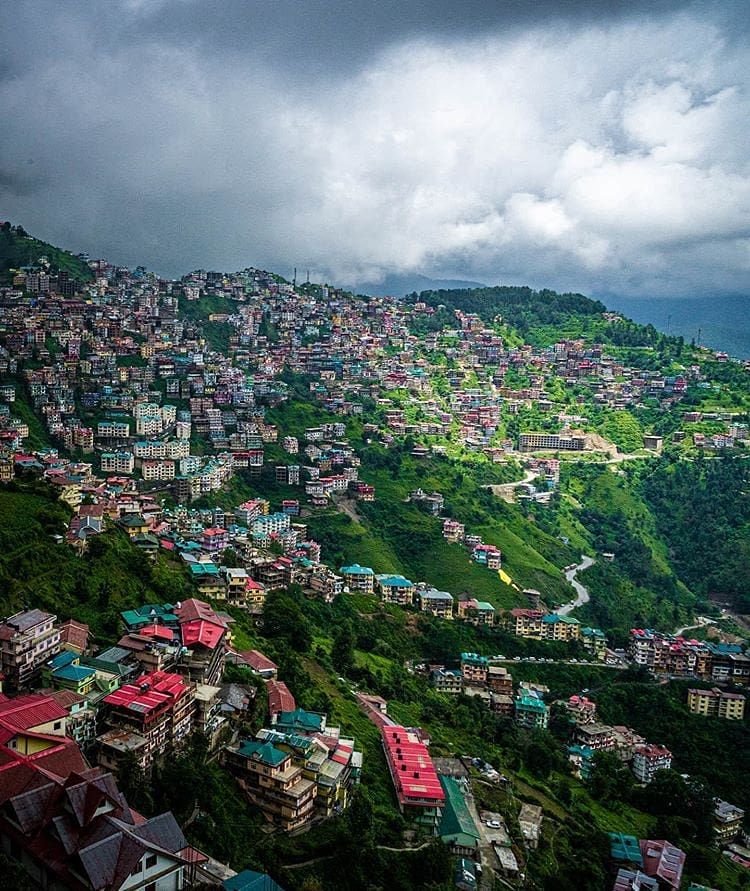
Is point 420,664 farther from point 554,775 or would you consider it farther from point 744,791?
point 744,791

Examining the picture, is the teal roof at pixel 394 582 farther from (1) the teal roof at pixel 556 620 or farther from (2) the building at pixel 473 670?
(1) the teal roof at pixel 556 620

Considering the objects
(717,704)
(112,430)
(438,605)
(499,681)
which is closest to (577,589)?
(438,605)

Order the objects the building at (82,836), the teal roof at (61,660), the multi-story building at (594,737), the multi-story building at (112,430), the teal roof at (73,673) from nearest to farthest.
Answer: the building at (82,836) < the teal roof at (73,673) < the teal roof at (61,660) < the multi-story building at (594,737) < the multi-story building at (112,430)

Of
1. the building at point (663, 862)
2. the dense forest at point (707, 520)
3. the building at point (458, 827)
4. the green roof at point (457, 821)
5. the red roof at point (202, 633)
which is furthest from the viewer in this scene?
the dense forest at point (707, 520)

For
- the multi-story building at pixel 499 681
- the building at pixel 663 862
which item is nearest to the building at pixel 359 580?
the multi-story building at pixel 499 681

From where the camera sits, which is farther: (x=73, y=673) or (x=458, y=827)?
(x=458, y=827)

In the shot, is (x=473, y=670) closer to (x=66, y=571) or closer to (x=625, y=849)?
(x=625, y=849)
